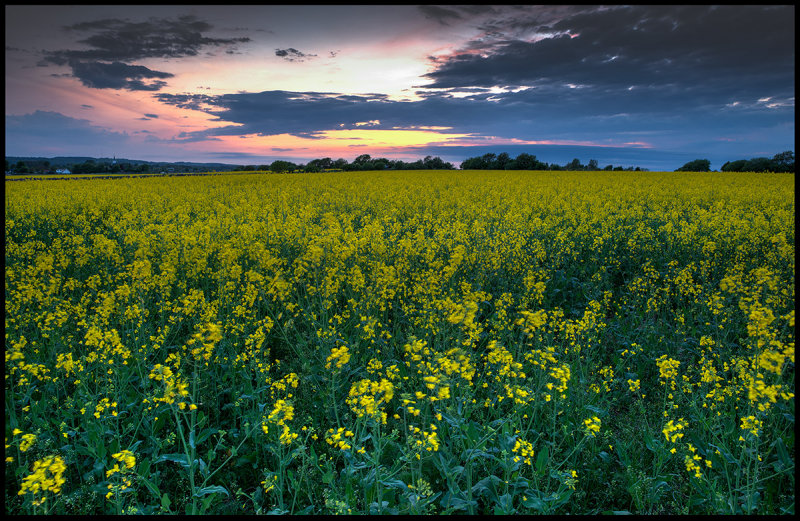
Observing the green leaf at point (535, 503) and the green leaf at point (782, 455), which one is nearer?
the green leaf at point (535, 503)

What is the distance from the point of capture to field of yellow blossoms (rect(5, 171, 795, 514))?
3068mm

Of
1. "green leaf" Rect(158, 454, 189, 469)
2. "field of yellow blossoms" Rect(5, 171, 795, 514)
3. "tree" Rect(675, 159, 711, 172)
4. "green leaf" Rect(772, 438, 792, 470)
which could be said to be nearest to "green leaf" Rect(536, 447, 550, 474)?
"field of yellow blossoms" Rect(5, 171, 795, 514)

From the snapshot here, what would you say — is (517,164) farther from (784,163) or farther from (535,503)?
(535,503)

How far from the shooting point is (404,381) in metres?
4.55

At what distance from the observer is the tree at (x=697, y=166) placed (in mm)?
46375

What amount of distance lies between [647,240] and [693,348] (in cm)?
482

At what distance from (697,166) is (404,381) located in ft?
189

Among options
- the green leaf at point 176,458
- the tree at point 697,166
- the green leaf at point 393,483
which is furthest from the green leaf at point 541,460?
the tree at point 697,166

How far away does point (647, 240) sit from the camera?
32.5 feet

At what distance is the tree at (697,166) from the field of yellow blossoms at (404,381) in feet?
150

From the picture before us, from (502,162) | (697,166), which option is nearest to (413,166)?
(502,162)

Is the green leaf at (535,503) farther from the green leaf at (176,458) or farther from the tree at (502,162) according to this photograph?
the tree at (502,162)

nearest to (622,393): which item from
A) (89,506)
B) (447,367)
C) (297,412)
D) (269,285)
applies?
(447,367)

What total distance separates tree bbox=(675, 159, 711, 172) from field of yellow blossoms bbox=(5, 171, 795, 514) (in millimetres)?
45691
